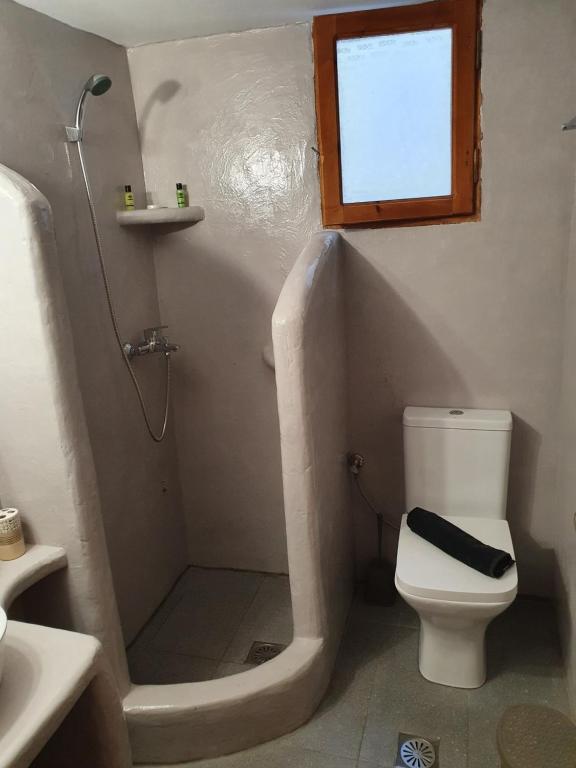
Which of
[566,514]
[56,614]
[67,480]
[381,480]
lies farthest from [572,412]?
[56,614]

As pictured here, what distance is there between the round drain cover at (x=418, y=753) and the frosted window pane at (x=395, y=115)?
1.79m

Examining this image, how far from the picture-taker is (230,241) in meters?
2.32

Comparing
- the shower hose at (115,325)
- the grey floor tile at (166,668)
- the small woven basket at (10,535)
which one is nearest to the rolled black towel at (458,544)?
the grey floor tile at (166,668)

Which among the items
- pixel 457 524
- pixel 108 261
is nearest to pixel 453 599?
pixel 457 524

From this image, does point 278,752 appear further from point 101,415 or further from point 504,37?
point 504,37

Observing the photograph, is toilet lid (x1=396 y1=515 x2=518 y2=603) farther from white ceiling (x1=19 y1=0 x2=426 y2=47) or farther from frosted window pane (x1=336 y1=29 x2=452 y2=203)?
white ceiling (x1=19 y1=0 x2=426 y2=47)

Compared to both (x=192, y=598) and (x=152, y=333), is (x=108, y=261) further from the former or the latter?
(x=192, y=598)

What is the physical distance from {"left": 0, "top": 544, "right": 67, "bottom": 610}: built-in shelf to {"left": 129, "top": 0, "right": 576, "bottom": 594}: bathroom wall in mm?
1018

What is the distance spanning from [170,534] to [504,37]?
7.35 feet

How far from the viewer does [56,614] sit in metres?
1.72

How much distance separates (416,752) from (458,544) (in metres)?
0.62

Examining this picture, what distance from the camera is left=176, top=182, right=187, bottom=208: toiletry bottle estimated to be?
7.37 ft

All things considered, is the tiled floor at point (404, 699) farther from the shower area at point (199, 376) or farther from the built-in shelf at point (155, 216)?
the built-in shelf at point (155, 216)

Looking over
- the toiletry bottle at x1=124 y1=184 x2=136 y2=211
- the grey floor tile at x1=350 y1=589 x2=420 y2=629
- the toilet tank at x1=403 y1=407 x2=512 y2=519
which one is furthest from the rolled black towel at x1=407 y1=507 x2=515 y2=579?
the toiletry bottle at x1=124 y1=184 x2=136 y2=211
